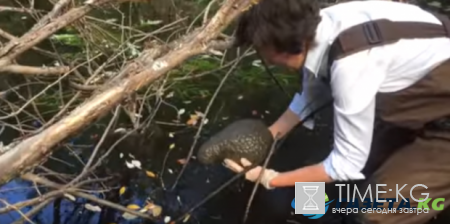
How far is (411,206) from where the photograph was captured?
7.74 feet

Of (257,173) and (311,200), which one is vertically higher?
(257,173)

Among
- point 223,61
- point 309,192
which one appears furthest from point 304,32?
point 223,61

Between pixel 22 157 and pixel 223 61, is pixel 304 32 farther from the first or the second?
pixel 223 61

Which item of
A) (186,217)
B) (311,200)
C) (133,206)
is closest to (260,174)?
(311,200)

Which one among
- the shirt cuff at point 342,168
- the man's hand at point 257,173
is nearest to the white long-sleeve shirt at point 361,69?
the shirt cuff at point 342,168

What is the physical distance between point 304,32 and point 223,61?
1999 mm

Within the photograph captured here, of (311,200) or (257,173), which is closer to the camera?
(257,173)

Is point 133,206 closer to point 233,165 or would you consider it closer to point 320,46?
point 233,165

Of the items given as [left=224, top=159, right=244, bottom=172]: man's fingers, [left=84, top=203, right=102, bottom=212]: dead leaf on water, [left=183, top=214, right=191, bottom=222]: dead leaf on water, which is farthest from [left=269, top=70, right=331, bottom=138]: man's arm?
[left=84, top=203, right=102, bottom=212]: dead leaf on water

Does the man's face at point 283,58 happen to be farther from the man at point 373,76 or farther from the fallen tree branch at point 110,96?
the fallen tree branch at point 110,96

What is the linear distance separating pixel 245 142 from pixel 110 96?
3.34ft

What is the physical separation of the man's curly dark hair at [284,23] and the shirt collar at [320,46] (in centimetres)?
4

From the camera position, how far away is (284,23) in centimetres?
200

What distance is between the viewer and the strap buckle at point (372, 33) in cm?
200
